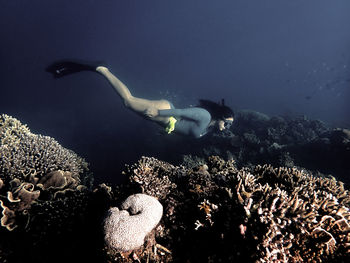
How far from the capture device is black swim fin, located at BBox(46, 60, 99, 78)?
8805 mm

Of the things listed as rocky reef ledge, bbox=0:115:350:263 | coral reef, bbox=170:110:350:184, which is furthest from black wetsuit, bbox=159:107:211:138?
rocky reef ledge, bbox=0:115:350:263

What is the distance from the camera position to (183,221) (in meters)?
2.69

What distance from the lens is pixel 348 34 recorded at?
391ft

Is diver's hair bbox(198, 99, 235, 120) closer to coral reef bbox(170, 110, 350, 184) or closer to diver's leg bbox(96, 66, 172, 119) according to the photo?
diver's leg bbox(96, 66, 172, 119)

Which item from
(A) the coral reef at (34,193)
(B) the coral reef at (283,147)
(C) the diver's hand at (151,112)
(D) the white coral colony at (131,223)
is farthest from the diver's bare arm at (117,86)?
(D) the white coral colony at (131,223)

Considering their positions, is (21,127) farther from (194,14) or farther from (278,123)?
(194,14)

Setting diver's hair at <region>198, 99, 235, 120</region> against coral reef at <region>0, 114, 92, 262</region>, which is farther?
diver's hair at <region>198, 99, 235, 120</region>

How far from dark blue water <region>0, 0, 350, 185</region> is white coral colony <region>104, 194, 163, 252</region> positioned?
33.1ft

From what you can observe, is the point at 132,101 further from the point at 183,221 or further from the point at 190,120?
the point at 183,221

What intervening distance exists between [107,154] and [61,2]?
52.2 meters

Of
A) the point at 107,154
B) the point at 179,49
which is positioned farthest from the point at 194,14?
the point at 107,154

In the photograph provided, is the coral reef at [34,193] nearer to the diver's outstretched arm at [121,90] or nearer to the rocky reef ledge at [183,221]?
the rocky reef ledge at [183,221]

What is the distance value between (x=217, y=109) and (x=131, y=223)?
273 inches

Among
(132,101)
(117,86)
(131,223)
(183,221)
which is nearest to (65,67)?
(117,86)
